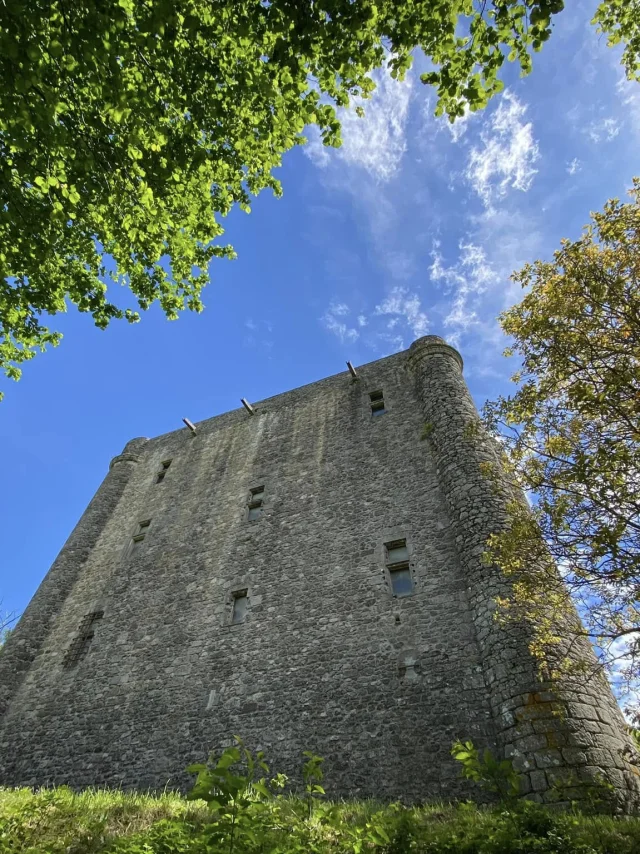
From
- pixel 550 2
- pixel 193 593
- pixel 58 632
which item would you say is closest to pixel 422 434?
pixel 193 593

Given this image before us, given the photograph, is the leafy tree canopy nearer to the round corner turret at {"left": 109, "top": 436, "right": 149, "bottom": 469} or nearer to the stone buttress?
the stone buttress

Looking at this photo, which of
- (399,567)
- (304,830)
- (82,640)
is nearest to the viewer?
(304,830)

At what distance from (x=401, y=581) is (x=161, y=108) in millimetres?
10167

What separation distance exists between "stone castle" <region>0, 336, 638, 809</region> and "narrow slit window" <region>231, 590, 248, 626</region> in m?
0.04

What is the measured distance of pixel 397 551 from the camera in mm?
11883

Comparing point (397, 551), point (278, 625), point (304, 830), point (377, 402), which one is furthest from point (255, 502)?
point (304, 830)

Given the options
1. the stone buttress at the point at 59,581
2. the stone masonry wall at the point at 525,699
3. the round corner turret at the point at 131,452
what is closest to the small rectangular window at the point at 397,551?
the stone masonry wall at the point at 525,699

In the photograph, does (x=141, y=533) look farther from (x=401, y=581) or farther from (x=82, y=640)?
(x=401, y=581)

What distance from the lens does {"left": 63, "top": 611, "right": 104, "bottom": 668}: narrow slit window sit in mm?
14122

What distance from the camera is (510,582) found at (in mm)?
9289

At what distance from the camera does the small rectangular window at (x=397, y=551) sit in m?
11.6

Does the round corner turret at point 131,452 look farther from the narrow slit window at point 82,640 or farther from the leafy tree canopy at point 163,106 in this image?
the leafy tree canopy at point 163,106

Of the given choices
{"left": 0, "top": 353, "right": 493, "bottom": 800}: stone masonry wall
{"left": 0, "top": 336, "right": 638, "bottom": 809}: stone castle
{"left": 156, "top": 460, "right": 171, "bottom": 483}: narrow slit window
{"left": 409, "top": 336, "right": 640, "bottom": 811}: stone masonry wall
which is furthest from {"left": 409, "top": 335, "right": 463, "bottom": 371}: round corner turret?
{"left": 156, "top": 460, "right": 171, "bottom": 483}: narrow slit window

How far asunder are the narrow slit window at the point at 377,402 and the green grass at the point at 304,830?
34.9 feet
